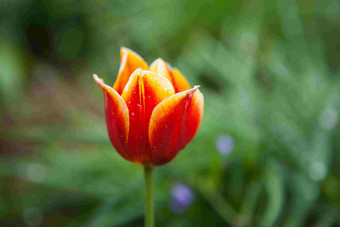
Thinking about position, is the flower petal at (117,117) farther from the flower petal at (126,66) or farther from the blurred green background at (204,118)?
the blurred green background at (204,118)

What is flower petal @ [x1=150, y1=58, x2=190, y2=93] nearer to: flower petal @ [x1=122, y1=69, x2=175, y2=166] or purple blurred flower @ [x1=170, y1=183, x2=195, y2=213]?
flower petal @ [x1=122, y1=69, x2=175, y2=166]

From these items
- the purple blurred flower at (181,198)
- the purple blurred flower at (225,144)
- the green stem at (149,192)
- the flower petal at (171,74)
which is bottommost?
the purple blurred flower at (181,198)

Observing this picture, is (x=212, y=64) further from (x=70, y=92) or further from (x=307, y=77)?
(x=70, y=92)

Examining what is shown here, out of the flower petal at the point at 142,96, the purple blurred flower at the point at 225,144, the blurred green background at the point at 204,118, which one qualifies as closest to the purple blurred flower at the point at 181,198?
the blurred green background at the point at 204,118

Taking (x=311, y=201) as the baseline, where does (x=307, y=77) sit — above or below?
above

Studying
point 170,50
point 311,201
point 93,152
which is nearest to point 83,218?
point 93,152
